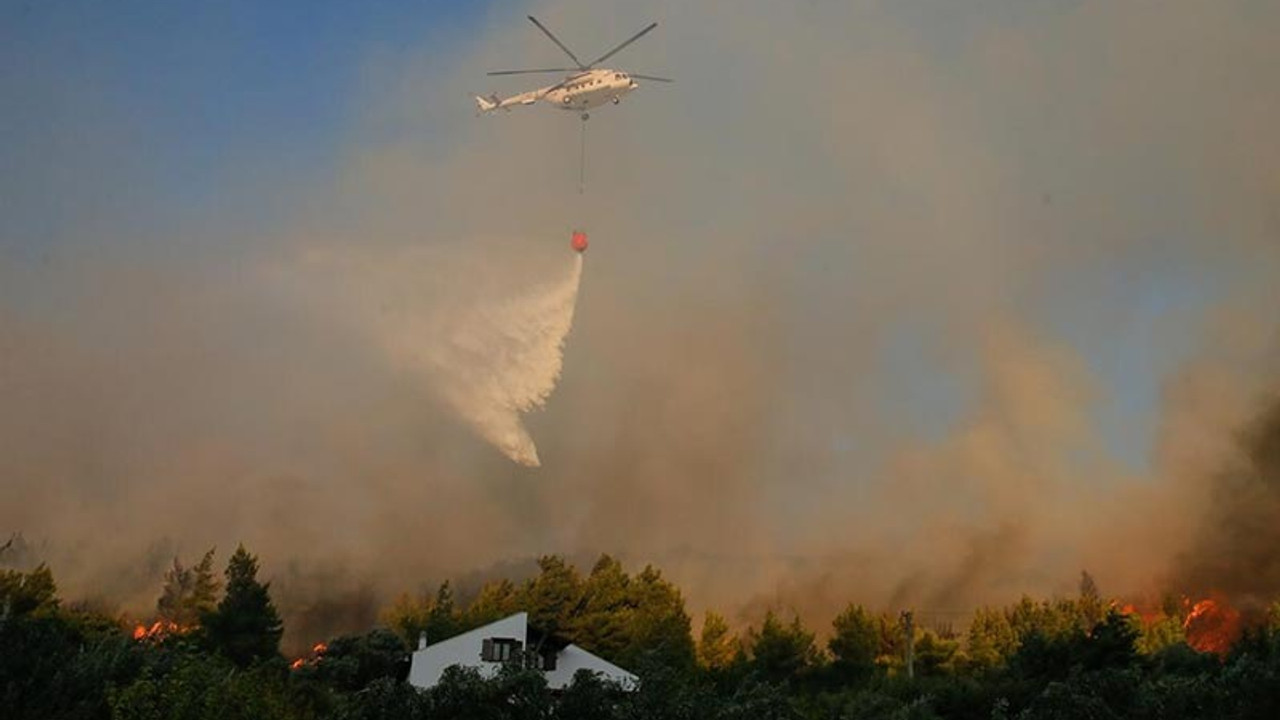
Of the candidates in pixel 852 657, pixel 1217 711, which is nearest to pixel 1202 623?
pixel 852 657

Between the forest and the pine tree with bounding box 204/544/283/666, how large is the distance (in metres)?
0.15

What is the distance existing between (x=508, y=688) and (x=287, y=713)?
6779 mm

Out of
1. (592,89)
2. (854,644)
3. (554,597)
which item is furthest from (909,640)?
(592,89)

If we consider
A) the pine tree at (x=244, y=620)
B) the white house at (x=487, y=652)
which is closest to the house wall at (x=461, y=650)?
the white house at (x=487, y=652)

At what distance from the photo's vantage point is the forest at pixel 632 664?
28.0 m

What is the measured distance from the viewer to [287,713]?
30.6 m

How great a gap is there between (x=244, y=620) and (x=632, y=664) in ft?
110

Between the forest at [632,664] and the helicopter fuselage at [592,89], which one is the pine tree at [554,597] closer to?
the forest at [632,664]

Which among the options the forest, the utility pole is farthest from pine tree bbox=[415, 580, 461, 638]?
the utility pole

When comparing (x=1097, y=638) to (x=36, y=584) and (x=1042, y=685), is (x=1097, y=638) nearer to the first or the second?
(x=1042, y=685)

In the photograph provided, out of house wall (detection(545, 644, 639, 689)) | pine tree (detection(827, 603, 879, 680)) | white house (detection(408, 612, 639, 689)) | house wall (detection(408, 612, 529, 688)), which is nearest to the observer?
white house (detection(408, 612, 639, 689))

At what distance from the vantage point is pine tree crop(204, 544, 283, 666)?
304 ft

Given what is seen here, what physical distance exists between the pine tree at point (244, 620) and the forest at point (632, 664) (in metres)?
0.15

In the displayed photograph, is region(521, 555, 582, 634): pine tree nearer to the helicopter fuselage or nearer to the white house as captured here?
the white house
